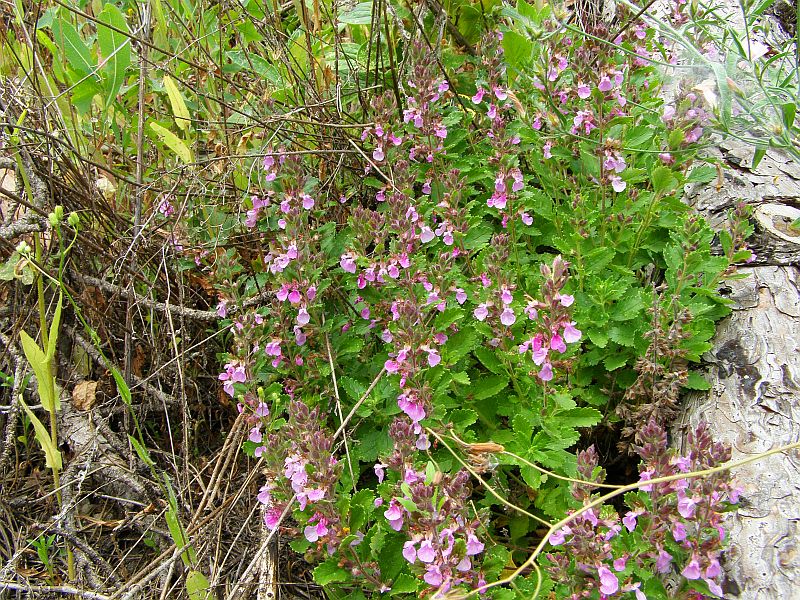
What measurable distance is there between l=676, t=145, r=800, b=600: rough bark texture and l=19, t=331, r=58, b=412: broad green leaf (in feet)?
6.77

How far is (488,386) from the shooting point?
2.32 m

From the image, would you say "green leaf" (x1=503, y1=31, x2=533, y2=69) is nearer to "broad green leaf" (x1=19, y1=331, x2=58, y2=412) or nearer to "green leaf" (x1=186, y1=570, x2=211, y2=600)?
"broad green leaf" (x1=19, y1=331, x2=58, y2=412)

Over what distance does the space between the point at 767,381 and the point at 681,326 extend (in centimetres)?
31

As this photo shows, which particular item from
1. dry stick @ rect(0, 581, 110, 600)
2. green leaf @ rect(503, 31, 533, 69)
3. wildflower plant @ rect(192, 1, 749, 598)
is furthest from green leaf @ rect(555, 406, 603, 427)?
green leaf @ rect(503, 31, 533, 69)

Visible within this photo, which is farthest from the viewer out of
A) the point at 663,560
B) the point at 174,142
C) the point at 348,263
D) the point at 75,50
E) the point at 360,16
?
the point at 360,16

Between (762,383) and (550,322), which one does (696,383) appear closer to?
(762,383)

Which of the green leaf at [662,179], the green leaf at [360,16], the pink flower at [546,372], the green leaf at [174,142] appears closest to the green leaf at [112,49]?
the green leaf at [174,142]

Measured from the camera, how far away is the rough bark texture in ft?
→ 5.70

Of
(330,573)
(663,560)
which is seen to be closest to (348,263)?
(330,573)

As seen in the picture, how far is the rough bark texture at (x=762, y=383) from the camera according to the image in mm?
1737

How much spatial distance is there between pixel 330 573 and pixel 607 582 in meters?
0.76

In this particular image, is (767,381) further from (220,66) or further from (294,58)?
(220,66)

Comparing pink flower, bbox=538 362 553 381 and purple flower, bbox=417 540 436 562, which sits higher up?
pink flower, bbox=538 362 553 381

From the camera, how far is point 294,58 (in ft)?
10.5
